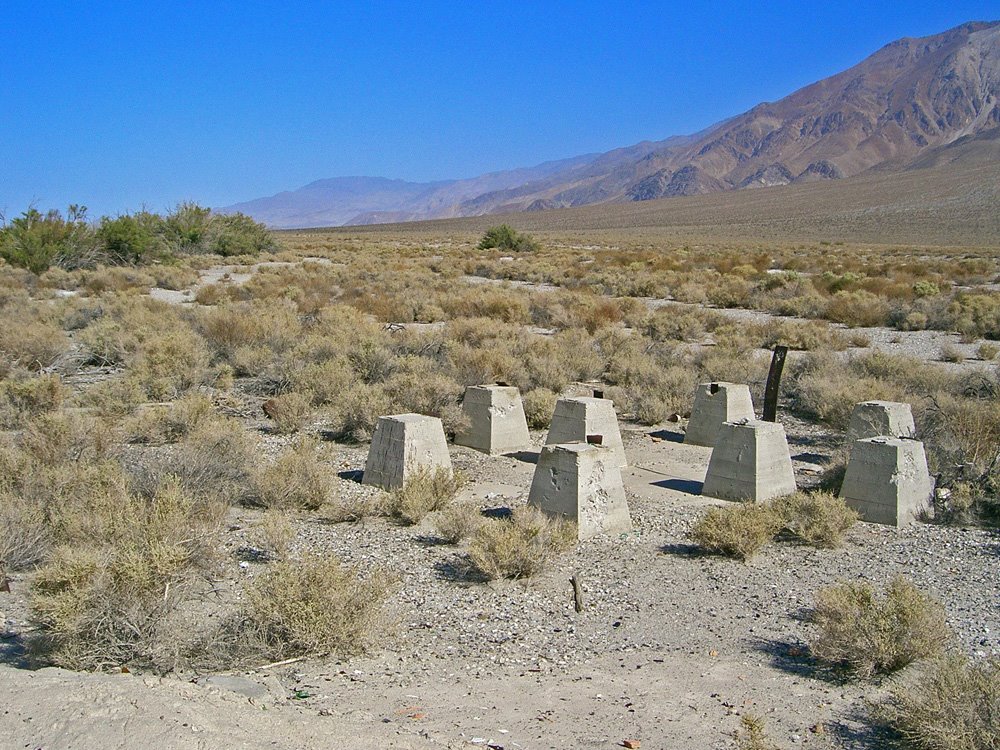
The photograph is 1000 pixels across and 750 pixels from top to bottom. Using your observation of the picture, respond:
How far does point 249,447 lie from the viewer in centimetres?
1025

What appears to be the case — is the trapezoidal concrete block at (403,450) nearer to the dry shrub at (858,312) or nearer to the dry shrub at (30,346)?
the dry shrub at (30,346)

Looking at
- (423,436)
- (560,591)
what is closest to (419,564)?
(560,591)

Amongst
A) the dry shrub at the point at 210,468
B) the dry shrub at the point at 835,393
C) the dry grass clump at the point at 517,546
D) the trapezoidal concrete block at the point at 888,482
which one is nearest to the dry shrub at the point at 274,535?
the dry shrub at the point at 210,468

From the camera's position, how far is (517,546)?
295 inches

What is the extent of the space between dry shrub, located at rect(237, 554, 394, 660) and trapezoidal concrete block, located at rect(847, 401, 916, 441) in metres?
7.54

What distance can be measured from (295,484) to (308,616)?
3.58m

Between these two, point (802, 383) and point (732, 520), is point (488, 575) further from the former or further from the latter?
point (802, 383)

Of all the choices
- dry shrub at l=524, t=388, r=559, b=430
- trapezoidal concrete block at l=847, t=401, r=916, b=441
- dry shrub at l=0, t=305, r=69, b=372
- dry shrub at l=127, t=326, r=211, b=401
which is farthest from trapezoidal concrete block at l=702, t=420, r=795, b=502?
dry shrub at l=0, t=305, r=69, b=372

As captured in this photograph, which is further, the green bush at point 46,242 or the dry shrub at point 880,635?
the green bush at point 46,242

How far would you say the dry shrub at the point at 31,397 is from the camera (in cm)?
1251

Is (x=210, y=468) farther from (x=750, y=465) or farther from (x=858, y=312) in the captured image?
(x=858, y=312)

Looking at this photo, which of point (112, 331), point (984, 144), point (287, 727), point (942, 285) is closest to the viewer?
point (287, 727)

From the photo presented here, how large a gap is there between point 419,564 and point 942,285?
29.5 metres

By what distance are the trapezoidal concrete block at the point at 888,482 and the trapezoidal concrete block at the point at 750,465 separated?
70 centimetres
